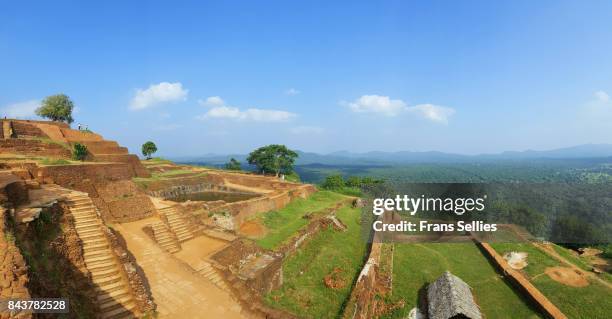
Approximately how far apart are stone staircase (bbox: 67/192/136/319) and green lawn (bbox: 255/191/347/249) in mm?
5427

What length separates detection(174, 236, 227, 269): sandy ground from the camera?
9.39 metres

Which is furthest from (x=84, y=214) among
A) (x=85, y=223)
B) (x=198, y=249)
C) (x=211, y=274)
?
(x=211, y=274)

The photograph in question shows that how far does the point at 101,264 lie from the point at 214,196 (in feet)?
46.3

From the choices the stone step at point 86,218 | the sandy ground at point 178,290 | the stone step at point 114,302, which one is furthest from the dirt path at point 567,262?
the stone step at point 86,218

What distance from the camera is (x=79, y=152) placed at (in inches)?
658

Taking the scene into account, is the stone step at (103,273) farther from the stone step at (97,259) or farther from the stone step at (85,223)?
the stone step at (85,223)

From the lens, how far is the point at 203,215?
12891mm

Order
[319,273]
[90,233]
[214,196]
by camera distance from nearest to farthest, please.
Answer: [90,233], [319,273], [214,196]

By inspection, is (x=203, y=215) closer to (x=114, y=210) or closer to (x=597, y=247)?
(x=114, y=210)

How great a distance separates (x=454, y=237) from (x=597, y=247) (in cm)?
1022

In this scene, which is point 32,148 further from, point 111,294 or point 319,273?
point 319,273

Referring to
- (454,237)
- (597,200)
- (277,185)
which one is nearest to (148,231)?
(277,185)

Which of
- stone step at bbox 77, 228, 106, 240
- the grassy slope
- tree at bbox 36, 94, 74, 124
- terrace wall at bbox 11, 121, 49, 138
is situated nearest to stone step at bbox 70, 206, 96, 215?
stone step at bbox 77, 228, 106, 240

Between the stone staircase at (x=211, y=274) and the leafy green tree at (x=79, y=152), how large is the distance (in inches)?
502
